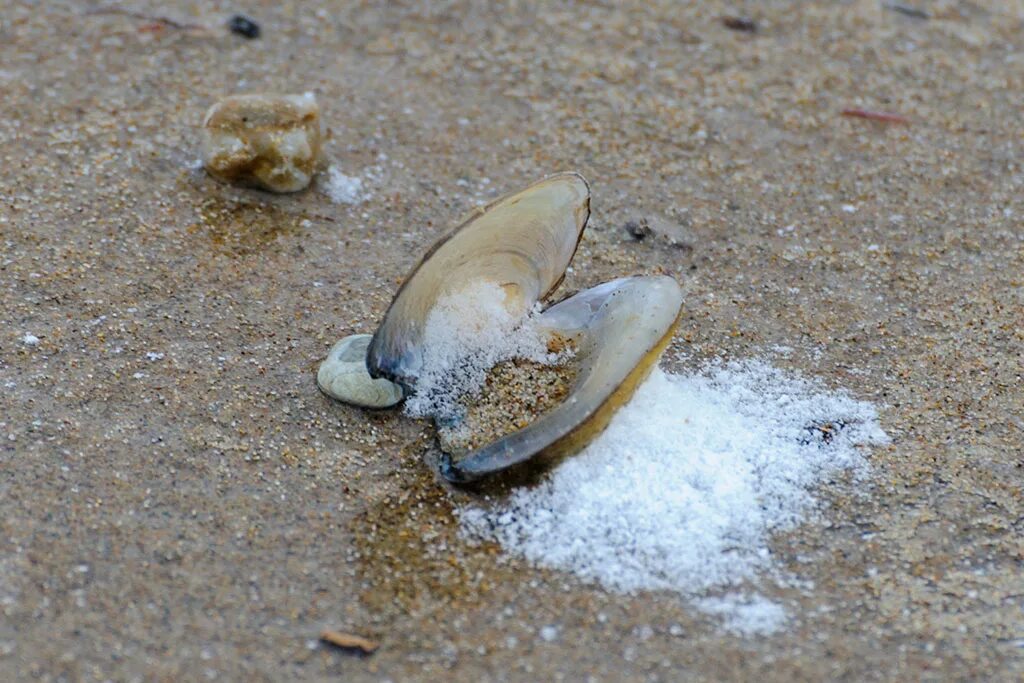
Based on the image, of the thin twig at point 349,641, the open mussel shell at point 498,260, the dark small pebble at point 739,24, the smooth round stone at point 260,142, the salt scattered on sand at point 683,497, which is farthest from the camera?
the dark small pebble at point 739,24

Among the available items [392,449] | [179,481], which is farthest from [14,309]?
[392,449]

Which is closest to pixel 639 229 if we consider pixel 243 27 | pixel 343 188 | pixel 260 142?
pixel 343 188

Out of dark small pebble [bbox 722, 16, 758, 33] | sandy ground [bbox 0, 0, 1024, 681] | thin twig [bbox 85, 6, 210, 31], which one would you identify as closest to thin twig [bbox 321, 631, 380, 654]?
sandy ground [bbox 0, 0, 1024, 681]

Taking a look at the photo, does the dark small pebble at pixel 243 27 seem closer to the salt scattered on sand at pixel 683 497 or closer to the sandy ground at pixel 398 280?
the sandy ground at pixel 398 280

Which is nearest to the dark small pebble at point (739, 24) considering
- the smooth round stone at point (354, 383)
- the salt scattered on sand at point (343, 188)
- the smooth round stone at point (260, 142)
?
the salt scattered on sand at point (343, 188)

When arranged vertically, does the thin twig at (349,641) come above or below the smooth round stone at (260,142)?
below

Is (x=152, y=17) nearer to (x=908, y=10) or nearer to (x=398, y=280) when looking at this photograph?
(x=398, y=280)

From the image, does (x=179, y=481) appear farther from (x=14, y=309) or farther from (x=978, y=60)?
(x=978, y=60)
